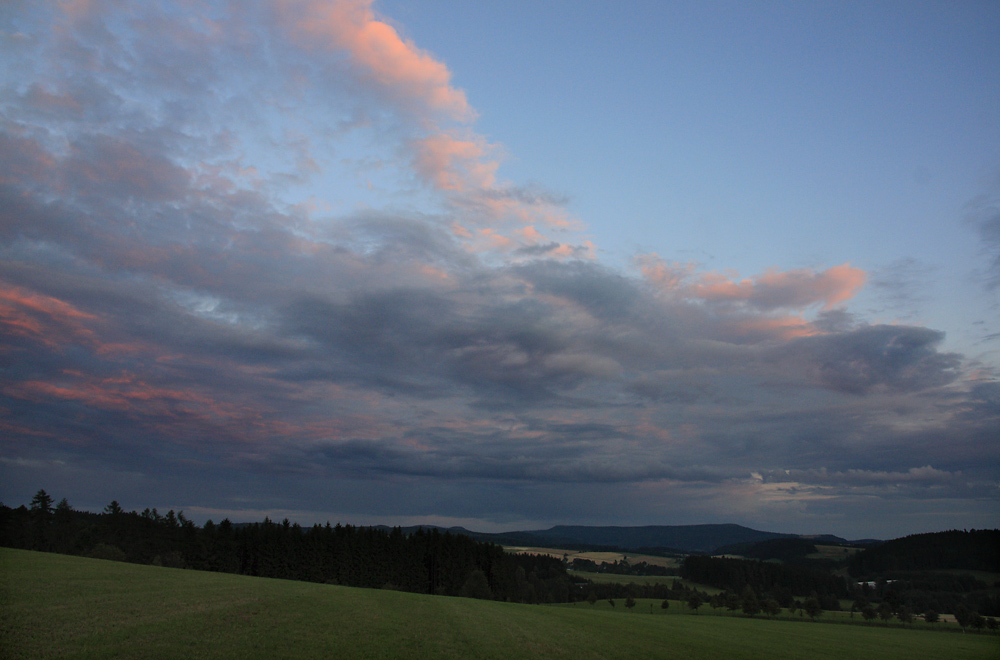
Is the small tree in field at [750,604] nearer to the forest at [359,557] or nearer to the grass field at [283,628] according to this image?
the forest at [359,557]

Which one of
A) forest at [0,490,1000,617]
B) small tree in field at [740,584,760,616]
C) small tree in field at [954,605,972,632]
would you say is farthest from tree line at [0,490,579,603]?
small tree in field at [954,605,972,632]

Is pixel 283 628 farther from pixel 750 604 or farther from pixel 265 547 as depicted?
pixel 750 604

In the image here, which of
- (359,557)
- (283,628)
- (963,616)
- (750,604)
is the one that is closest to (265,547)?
(359,557)

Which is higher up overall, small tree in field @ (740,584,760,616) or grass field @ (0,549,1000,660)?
grass field @ (0,549,1000,660)

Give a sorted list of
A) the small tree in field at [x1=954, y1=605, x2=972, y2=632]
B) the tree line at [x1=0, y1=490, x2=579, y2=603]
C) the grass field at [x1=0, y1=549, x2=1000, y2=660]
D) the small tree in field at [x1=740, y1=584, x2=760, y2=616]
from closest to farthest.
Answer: the grass field at [x1=0, y1=549, x2=1000, y2=660]
the tree line at [x1=0, y1=490, x2=579, y2=603]
the small tree in field at [x1=954, y1=605, x2=972, y2=632]
the small tree in field at [x1=740, y1=584, x2=760, y2=616]

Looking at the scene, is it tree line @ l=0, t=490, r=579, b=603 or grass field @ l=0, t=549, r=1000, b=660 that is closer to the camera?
grass field @ l=0, t=549, r=1000, b=660

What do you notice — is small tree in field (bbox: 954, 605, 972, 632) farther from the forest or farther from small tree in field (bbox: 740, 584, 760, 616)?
small tree in field (bbox: 740, 584, 760, 616)

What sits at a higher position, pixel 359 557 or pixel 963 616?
pixel 359 557

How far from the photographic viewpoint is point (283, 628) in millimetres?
30609

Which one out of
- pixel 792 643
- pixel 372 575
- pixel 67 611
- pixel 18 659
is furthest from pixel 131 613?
pixel 372 575

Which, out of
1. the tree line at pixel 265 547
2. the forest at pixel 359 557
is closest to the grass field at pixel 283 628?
the forest at pixel 359 557

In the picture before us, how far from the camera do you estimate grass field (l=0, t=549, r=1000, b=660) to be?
973 inches

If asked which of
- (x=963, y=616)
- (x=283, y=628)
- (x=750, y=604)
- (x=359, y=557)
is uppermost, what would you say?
(x=283, y=628)

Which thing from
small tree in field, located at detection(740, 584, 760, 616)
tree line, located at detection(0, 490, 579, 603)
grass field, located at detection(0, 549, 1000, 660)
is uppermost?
grass field, located at detection(0, 549, 1000, 660)
